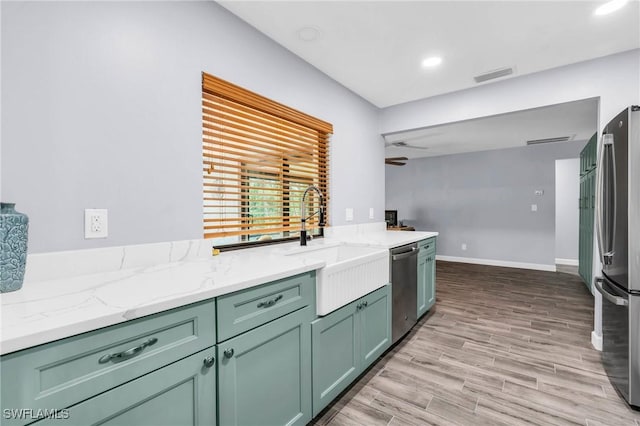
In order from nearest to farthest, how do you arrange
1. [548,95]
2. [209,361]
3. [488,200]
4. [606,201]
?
1. [209,361]
2. [606,201]
3. [548,95]
4. [488,200]

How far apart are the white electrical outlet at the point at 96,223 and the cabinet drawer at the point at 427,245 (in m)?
2.50

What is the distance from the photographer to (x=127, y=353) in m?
0.90

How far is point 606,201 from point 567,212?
5.37m

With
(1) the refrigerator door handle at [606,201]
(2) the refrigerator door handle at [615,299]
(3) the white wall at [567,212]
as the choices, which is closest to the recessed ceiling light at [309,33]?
(1) the refrigerator door handle at [606,201]

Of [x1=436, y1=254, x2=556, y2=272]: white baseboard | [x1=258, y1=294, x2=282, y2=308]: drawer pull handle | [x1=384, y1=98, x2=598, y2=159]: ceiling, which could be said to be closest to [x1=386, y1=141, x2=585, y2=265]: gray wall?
[x1=436, y1=254, x2=556, y2=272]: white baseboard

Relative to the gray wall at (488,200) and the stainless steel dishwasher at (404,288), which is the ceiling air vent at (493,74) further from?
the gray wall at (488,200)

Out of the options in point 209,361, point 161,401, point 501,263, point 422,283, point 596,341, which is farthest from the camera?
point 501,263

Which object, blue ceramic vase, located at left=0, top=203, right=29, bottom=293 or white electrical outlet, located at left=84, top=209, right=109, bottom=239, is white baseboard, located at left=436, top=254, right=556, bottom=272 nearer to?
white electrical outlet, located at left=84, top=209, right=109, bottom=239

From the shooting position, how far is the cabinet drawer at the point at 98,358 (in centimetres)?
73

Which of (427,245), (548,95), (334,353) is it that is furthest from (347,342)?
(548,95)

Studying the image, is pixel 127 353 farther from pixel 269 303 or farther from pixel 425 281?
pixel 425 281

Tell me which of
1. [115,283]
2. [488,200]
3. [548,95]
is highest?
[548,95]

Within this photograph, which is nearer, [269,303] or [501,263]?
[269,303]

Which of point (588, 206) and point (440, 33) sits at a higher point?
point (440, 33)
